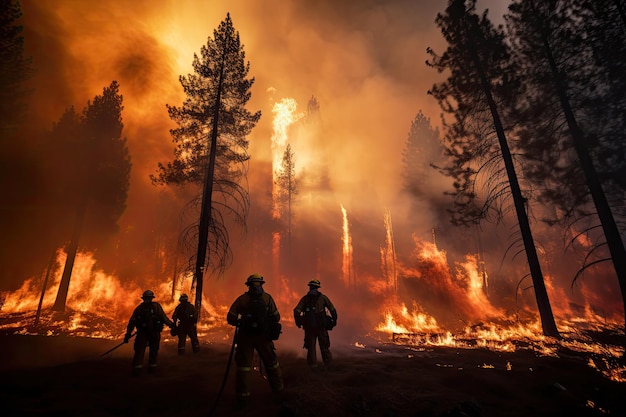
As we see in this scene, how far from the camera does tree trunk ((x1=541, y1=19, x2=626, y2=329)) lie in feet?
31.9

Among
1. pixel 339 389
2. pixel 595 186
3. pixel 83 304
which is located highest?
pixel 595 186

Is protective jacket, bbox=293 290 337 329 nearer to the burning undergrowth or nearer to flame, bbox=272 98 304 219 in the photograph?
the burning undergrowth

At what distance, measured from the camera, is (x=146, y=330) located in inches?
303

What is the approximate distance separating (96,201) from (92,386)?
20522 millimetres

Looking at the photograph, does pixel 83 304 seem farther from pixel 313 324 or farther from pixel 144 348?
pixel 313 324

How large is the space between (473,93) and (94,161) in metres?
26.7

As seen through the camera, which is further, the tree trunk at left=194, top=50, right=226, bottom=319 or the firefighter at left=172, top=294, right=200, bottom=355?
the tree trunk at left=194, top=50, right=226, bottom=319

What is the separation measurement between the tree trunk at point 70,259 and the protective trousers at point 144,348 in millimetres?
16147

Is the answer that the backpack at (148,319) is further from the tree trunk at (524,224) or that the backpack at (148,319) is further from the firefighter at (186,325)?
the tree trunk at (524,224)

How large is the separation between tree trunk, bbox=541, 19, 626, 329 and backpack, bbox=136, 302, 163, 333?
15.0m

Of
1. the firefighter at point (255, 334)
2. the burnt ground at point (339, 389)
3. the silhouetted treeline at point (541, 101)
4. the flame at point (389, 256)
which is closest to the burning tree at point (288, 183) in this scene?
the flame at point (389, 256)

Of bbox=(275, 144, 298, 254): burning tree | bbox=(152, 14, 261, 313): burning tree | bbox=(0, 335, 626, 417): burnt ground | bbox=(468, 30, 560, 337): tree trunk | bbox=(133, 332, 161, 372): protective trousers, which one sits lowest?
bbox=(0, 335, 626, 417): burnt ground

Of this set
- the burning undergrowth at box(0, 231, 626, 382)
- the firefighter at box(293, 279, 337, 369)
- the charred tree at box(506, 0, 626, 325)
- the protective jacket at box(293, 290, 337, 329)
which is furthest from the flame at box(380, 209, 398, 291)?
the protective jacket at box(293, 290, 337, 329)

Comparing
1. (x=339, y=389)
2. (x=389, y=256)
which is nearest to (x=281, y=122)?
(x=389, y=256)
